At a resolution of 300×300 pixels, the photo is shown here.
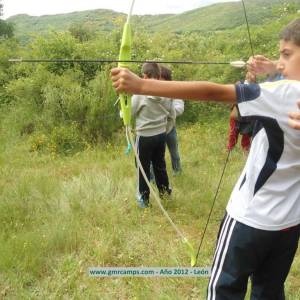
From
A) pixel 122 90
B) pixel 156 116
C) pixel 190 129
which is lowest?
pixel 190 129

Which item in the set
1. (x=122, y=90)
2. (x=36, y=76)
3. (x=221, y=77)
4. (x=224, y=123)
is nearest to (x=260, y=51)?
(x=221, y=77)

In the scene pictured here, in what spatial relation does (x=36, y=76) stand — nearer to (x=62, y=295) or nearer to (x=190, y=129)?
(x=190, y=129)

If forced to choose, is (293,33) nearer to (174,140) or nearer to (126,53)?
(126,53)

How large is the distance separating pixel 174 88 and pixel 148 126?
6.84 ft

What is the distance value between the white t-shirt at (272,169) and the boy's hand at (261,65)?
469mm

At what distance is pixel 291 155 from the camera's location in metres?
1.36

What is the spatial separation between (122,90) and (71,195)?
8.50 feet

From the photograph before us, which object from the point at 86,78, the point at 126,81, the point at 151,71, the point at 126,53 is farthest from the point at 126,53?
the point at 86,78

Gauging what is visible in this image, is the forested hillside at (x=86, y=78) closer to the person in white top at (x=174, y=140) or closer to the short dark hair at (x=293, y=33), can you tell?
the person in white top at (x=174, y=140)

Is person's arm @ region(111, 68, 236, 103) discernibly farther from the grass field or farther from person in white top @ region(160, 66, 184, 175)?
person in white top @ region(160, 66, 184, 175)

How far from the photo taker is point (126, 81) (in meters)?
1.15

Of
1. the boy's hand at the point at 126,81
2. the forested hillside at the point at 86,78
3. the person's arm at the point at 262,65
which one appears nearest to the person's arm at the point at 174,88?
the boy's hand at the point at 126,81

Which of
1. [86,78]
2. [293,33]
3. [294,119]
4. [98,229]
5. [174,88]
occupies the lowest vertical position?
[98,229]

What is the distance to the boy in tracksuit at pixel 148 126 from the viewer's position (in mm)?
3221
